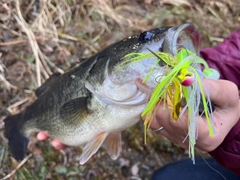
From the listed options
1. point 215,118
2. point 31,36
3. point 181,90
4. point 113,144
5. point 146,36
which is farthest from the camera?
point 31,36

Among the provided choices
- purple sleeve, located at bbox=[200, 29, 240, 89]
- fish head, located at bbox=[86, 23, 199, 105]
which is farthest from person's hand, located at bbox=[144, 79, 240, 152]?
purple sleeve, located at bbox=[200, 29, 240, 89]

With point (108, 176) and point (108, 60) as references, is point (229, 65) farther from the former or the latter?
point (108, 176)

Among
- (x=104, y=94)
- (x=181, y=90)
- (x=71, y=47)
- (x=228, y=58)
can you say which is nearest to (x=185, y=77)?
(x=181, y=90)

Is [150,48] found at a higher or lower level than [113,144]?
higher

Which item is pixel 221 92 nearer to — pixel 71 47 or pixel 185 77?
pixel 185 77

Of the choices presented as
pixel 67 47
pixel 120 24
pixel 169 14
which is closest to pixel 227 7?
pixel 169 14

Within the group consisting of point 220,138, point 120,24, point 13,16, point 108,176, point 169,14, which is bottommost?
point 108,176
